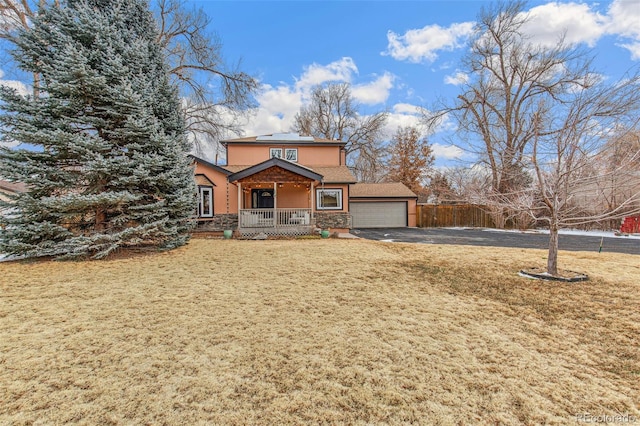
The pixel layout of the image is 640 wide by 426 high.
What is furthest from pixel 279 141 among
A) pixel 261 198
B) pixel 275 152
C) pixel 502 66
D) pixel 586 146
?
pixel 502 66

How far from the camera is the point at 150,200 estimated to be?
333 inches

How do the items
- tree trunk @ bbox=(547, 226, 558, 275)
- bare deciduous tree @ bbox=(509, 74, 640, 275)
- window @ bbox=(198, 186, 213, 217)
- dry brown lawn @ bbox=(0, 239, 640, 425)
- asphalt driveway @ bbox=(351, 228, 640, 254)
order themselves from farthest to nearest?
window @ bbox=(198, 186, 213, 217) → asphalt driveway @ bbox=(351, 228, 640, 254) → tree trunk @ bbox=(547, 226, 558, 275) → bare deciduous tree @ bbox=(509, 74, 640, 275) → dry brown lawn @ bbox=(0, 239, 640, 425)

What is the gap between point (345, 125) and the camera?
98.8 ft

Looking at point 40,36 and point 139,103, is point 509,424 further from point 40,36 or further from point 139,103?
point 40,36

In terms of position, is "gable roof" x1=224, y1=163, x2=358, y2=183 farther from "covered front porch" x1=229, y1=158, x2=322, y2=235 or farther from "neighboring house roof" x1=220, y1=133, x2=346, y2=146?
"covered front porch" x1=229, y1=158, x2=322, y2=235

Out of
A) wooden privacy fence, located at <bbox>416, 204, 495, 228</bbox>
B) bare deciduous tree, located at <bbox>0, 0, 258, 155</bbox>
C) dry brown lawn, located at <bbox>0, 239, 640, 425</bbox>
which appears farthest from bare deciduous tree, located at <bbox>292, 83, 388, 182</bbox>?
dry brown lawn, located at <bbox>0, 239, 640, 425</bbox>

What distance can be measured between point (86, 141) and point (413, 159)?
88.9 ft

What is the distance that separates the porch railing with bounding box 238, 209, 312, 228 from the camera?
12898 mm

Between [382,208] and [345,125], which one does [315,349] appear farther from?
[345,125]

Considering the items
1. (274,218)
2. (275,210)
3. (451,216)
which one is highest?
(275,210)

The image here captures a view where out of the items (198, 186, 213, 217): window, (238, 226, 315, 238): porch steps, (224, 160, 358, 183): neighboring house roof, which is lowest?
(238, 226, 315, 238): porch steps

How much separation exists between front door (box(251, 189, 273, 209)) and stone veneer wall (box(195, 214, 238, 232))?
1697mm

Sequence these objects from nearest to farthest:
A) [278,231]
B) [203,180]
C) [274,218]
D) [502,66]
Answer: [278,231] < [274,218] < [203,180] < [502,66]

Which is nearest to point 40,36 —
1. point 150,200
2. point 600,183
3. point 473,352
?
point 150,200
